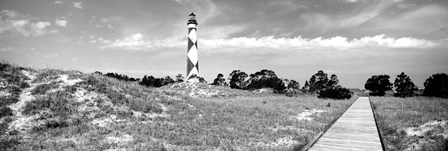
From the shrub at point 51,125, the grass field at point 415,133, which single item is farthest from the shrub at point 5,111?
the grass field at point 415,133

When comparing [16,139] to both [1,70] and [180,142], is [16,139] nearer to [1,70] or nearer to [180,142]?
[180,142]

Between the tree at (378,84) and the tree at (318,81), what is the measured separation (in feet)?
24.1

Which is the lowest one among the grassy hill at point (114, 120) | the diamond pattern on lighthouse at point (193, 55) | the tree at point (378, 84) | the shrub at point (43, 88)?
the grassy hill at point (114, 120)

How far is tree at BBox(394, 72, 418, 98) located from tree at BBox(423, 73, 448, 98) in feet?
16.7

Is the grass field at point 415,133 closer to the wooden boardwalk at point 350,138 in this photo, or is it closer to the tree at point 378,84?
the wooden boardwalk at point 350,138

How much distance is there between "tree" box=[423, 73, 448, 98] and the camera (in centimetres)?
3552

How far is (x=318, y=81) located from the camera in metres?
51.5

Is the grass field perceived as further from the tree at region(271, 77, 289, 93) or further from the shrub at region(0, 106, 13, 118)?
the tree at region(271, 77, 289, 93)

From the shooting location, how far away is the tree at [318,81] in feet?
166

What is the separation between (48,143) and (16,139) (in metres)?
1.51

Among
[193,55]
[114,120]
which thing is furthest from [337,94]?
[114,120]

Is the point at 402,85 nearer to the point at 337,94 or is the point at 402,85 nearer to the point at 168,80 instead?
the point at 337,94

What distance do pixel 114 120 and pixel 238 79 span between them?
43075 millimetres

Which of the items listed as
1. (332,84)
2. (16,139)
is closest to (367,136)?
(16,139)
